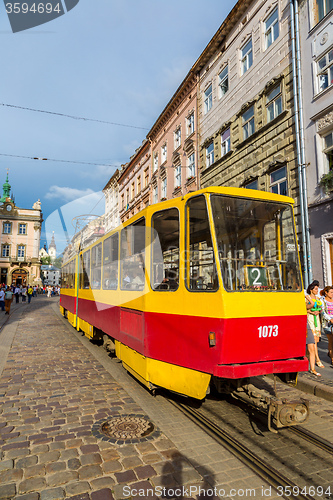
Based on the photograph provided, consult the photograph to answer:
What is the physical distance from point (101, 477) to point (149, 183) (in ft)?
92.6

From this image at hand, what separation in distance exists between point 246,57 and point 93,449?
58.7 feet

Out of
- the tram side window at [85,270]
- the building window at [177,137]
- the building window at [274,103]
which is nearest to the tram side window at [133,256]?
the tram side window at [85,270]

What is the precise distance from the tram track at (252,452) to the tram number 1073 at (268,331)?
1187mm

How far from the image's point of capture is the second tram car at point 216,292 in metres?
4.09

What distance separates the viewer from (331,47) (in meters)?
11.8

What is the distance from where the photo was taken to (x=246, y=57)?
16.8 m

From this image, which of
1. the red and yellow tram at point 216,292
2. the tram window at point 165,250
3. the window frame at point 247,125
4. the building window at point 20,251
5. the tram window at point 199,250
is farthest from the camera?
the building window at point 20,251

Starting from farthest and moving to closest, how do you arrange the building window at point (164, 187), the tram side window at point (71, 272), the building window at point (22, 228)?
the building window at point (22, 228), the building window at point (164, 187), the tram side window at point (71, 272)

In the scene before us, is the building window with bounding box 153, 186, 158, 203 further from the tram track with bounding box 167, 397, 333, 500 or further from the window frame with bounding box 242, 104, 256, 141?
the tram track with bounding box 167, 397, 333, 500

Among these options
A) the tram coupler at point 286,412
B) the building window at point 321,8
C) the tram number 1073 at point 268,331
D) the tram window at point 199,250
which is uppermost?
the building window at point 321,8

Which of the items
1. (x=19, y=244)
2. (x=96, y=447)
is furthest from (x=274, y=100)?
(x=19, y=244)

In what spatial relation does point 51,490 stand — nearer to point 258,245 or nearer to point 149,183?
point 258,245

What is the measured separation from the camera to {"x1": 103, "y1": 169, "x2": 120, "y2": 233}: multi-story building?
140ft

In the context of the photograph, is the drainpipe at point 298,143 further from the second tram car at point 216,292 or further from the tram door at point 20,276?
the tram door at point 20,276
